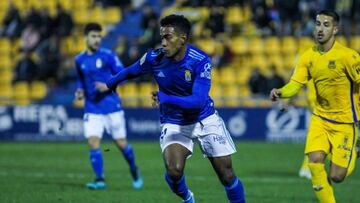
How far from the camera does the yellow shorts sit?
10438 mm

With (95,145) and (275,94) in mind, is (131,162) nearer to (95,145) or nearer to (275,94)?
(95,145)

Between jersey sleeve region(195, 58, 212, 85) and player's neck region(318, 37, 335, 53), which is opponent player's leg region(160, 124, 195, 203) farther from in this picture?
player's neck region(318, 37, 335, 53)

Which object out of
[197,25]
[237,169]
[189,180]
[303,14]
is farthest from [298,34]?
[189,180]

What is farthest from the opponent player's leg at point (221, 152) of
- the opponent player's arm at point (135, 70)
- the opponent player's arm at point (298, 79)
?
the opponent player's arm at point (298, 79)

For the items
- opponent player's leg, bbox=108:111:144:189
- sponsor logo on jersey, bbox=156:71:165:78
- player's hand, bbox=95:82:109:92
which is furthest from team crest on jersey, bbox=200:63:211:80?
opponent player's leg, bbox=108:111:144:189

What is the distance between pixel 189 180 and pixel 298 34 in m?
12.4

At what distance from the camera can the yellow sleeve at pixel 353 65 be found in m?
10.5

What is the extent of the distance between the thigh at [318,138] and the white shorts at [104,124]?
4.80m

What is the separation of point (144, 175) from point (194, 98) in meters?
7.98

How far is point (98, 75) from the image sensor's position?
1466 centimetres

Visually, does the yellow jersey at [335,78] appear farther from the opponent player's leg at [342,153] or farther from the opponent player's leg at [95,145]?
the opponent player's leg at [95,145]

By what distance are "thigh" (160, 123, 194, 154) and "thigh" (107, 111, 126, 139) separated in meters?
4.84

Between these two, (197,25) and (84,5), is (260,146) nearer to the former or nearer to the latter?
(197,25)

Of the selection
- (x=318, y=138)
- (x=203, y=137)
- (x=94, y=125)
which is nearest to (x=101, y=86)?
(x=94, y=125)
